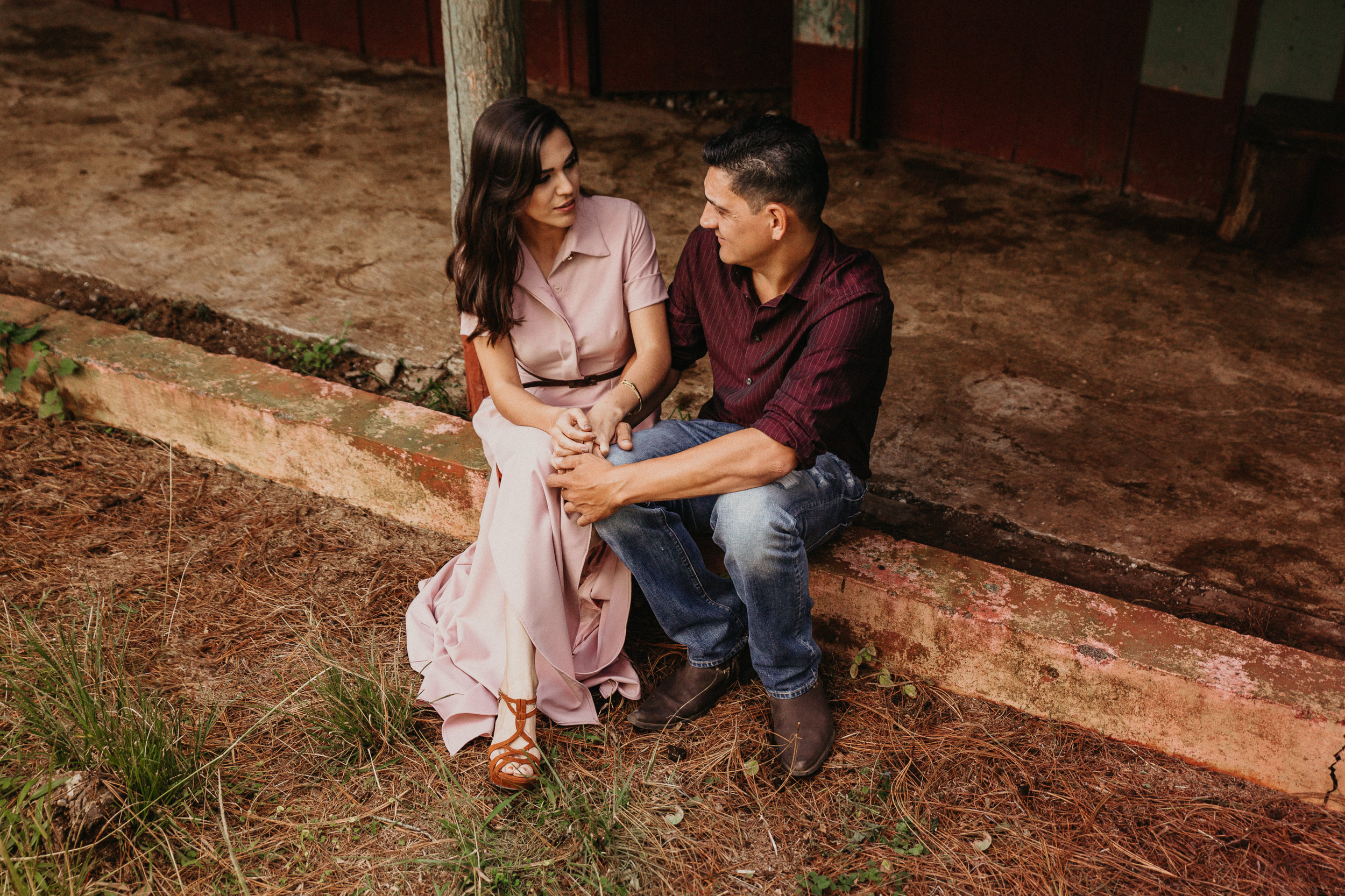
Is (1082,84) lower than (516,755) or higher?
higher

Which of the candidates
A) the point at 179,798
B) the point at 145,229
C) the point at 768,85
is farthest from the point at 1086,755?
the point at 768,85

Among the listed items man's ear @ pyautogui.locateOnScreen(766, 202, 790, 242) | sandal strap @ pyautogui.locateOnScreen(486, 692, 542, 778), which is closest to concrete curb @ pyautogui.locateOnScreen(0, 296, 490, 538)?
sandal strap @ pyautogui.locateOnScreen(486, 692, 542, 778)

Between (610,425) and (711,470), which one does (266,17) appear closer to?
(610,425)

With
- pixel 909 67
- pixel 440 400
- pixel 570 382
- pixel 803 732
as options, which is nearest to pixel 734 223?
pixel 570 382

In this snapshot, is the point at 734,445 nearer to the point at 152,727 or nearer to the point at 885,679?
the point at 885,679

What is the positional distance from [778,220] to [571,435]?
0.67 meters

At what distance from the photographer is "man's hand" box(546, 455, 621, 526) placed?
2.42 metres

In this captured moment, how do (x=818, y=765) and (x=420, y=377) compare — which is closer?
(x=818, y=765)

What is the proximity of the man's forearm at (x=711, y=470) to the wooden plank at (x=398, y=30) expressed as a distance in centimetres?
544

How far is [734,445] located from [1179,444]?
1887mm

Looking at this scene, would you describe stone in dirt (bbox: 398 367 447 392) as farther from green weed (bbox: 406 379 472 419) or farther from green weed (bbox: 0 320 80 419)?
green weed (bbox: 0 320 80 419)

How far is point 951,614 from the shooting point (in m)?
2.54

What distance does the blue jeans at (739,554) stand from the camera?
2371 mm

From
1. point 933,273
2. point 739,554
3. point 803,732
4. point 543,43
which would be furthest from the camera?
point 543,43
